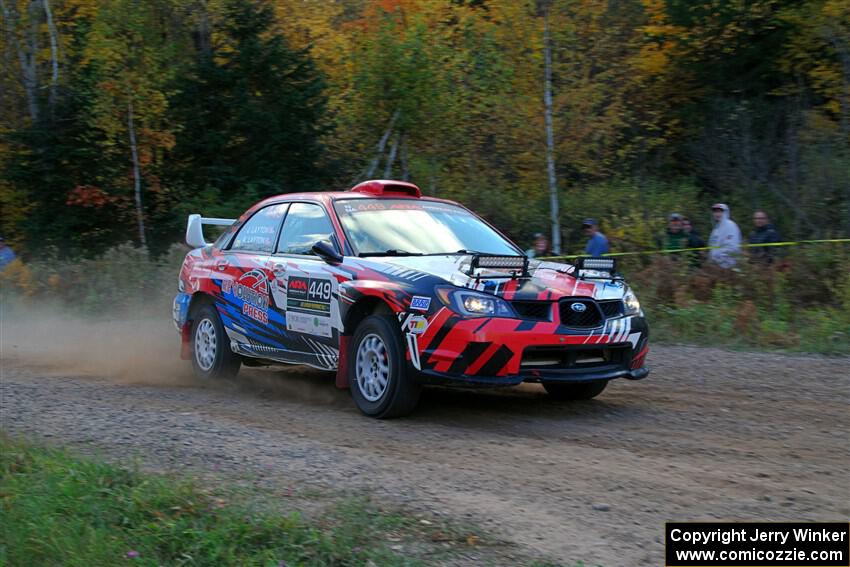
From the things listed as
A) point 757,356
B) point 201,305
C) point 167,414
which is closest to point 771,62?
point 757,356

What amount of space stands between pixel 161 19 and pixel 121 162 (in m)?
4.69

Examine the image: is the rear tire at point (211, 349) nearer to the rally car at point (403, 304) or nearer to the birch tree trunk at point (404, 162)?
the rally car at point (403, 304)

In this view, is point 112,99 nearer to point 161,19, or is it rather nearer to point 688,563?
point 161,19

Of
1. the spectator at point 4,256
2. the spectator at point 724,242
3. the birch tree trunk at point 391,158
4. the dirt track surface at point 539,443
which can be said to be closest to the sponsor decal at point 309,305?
the dirt track surface at point 539,443

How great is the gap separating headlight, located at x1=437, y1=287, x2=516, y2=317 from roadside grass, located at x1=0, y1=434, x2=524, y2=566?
6.95ft

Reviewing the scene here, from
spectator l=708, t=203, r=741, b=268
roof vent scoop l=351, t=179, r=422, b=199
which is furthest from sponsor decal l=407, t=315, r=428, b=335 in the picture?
spectator l=708, t=203, r=741, b=268

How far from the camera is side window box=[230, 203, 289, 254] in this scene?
8.84 metres

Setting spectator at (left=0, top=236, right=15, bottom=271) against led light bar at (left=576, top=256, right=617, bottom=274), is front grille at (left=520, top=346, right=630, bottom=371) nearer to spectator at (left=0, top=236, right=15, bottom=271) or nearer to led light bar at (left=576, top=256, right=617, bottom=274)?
led light bar at (left=576, top=256, right=617, bottom=274)

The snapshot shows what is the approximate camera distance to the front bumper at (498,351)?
264 inches

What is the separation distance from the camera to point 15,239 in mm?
29391

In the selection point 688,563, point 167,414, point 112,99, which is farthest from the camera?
point 112,99

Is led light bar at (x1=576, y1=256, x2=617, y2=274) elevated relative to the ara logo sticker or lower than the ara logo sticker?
elevated

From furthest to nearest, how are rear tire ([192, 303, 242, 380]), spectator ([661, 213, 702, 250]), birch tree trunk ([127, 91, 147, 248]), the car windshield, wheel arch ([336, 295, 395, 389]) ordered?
birch tree trunk ([127, 91, 147, 248]) → spectator ([661, 213, 702, 250]) → rear tire ([192, 303, 242, 380]) → the car windshield → wheel arch ([336, 295, 395, 389])

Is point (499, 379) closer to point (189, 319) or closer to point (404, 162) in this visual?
point (189, 319)
